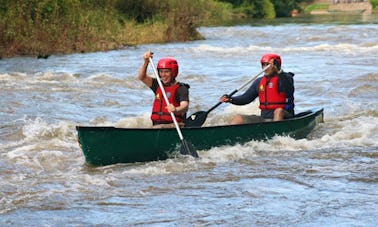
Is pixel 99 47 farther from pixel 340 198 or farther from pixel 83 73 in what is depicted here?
pixel 340 198

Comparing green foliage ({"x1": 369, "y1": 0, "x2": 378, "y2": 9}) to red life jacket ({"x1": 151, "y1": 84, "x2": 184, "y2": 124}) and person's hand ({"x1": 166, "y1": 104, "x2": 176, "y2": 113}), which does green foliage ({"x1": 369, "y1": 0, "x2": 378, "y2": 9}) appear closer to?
red life jacket ({"x1": 151, "y1": 84, "x2": 184, "y2": 124})

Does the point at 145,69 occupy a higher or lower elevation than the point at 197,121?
higher

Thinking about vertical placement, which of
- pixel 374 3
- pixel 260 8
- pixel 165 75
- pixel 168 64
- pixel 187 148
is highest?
pixel 168 64

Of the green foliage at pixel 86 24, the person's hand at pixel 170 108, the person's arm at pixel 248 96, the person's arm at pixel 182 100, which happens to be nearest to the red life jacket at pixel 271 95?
the person's arm at pixel 248 96

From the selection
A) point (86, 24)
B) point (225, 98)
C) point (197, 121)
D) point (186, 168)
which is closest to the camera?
point (186, 168)

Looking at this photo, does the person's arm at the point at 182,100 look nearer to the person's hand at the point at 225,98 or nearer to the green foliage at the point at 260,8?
the person's hand at the point at 225,98

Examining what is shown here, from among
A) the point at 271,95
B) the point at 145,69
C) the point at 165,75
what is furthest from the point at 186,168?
the point at 271,95

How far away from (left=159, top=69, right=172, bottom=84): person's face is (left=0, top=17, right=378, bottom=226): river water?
887 millimetres

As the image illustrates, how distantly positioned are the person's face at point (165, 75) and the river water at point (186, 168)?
34.9 inches

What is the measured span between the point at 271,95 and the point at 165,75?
4.64ft

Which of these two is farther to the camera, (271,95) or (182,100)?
(271,95)

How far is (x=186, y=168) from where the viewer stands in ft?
26.7

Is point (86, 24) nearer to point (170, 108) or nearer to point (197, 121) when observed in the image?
point (197, 121)

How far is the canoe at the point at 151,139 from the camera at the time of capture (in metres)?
7.94
